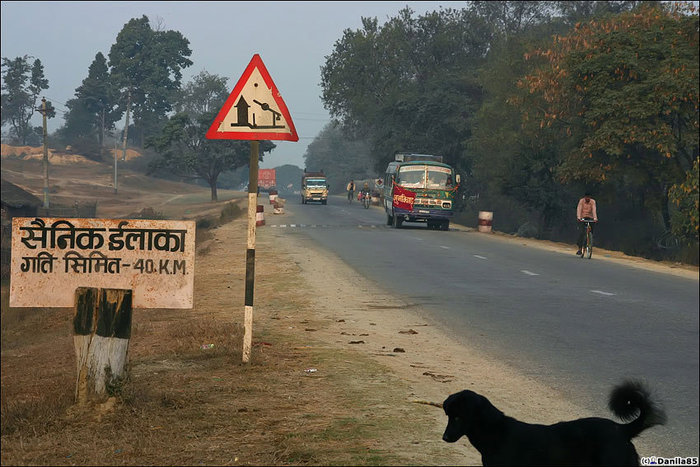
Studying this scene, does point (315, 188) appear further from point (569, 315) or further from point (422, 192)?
point (569, 315)

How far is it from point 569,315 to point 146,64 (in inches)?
4312

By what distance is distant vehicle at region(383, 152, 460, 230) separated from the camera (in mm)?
36844

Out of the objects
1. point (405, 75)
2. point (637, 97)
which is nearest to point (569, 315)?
point (637, 97)

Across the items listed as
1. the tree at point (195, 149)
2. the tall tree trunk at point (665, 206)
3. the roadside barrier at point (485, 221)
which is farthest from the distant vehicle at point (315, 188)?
the tall tree trunk at point (665, 206)

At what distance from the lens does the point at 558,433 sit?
163 inches

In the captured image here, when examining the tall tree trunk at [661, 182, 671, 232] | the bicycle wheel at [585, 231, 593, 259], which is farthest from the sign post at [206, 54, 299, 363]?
the tall tree trunk at [661, 182, 671, 232]

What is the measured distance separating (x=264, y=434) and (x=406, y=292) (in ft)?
32.5

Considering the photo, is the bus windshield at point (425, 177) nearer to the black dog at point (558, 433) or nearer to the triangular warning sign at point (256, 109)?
the triangular warning sign at point (256, 109)

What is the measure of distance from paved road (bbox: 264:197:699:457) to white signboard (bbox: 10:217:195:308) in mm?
3753

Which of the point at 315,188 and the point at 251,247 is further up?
the point at 251,247

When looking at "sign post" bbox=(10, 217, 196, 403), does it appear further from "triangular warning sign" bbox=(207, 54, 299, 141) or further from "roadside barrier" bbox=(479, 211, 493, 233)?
"roadside barrier" bbox=(479, 211, 493, 233)

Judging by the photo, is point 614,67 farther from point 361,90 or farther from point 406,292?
point 361,90

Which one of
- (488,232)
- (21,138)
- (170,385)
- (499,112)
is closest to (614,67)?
(488,232)

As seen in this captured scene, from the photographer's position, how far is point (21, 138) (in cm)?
13412
